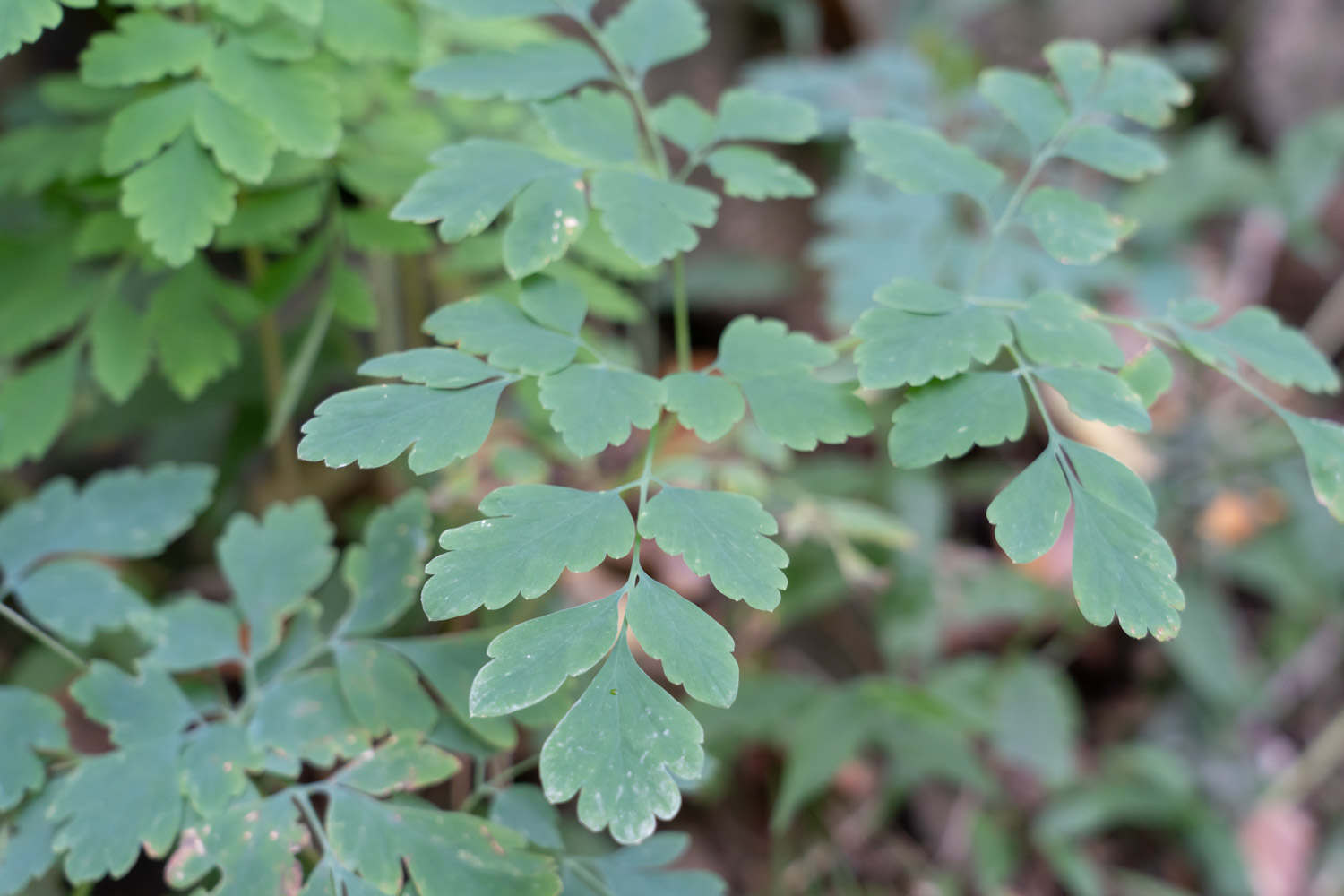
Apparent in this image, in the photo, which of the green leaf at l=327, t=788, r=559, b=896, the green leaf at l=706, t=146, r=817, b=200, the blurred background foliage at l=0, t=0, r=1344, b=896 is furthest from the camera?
the blurred background foliage at l=0, t=0, r=1344, b=896

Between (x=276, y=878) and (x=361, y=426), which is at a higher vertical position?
(x=361, y=426)

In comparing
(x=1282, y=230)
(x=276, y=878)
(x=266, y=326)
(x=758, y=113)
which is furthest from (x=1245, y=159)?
(x=276, y=878)

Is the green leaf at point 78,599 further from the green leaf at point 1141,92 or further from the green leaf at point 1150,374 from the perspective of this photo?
the green leaf at point 1141,92

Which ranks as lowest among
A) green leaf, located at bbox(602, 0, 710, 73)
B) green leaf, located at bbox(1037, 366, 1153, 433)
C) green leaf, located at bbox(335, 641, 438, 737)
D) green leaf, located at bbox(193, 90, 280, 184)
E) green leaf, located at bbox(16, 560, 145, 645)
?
green leaf, located at bbox(335, 641, 438, 737)

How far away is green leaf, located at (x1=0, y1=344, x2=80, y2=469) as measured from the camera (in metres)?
1.01

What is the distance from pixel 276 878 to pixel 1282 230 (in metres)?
2.91

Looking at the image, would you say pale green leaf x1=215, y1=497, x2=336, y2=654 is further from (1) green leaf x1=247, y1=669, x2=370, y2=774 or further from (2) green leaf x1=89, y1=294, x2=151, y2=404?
(2) green leaf x1=89, y1=294, x2=151, y2=404

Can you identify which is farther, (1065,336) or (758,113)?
(758,113)

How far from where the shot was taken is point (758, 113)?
3.27 feet

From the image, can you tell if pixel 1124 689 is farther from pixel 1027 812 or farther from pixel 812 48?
pixel 812 48

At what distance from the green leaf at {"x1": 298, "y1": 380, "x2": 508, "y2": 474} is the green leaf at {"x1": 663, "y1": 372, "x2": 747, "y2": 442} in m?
0.15

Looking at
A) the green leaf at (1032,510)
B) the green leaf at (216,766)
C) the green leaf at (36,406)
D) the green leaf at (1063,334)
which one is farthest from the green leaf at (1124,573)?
the green leaf at (36,406)

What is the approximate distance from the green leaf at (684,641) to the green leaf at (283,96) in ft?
Answer: 1.74

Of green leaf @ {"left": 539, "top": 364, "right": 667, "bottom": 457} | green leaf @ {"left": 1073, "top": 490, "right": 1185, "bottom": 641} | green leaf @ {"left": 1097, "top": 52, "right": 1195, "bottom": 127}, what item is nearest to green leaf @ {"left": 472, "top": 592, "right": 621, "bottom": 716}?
green leaf @ {"left": 539, "top": 364, "right": 667, "bottom": 457}
